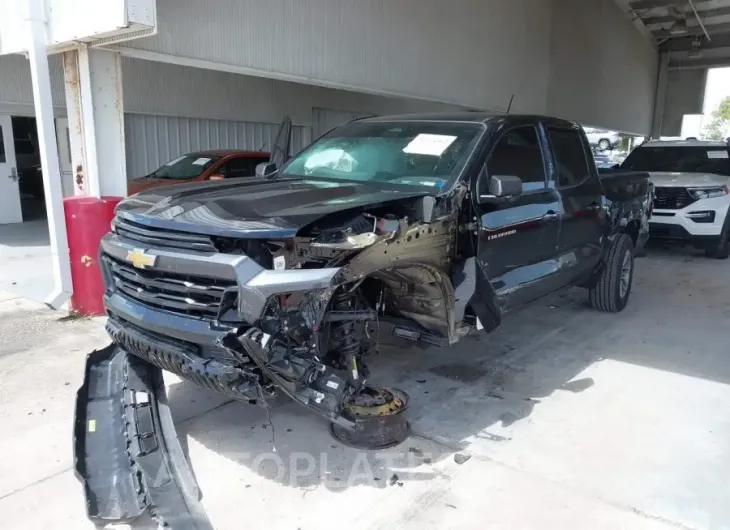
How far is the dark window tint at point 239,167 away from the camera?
977cm

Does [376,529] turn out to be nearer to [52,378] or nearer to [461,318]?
[461,318]

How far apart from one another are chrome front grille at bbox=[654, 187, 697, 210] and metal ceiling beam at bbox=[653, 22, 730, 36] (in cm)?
1491

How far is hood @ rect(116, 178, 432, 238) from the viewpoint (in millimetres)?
2840

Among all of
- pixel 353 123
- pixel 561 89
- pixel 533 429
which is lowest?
pixel 533 429

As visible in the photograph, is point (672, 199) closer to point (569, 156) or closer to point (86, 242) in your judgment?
point (569, 156)

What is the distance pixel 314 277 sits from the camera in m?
2.75

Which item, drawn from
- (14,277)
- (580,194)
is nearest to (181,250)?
(580,194)

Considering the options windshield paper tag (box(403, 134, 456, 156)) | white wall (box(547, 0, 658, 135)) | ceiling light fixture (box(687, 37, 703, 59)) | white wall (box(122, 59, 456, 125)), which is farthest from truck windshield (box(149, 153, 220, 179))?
ceiling light fixture (box(687, 37, 703, 59))

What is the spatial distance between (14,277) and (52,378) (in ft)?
12.0

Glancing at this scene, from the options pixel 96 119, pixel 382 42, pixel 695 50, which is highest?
pixel 695 50

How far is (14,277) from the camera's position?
7328 mm

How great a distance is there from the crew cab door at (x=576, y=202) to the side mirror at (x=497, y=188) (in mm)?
1021

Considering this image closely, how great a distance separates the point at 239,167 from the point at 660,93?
21096mm

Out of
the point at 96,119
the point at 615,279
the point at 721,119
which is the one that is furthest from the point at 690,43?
the point at 721,119
